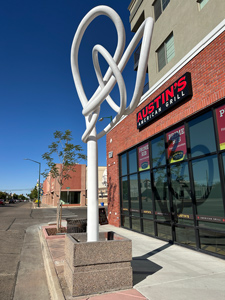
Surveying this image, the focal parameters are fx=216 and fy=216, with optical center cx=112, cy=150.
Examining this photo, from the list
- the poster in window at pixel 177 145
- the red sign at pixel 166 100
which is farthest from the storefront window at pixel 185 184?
the red sign at pixel 166 100

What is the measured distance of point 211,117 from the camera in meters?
5.98

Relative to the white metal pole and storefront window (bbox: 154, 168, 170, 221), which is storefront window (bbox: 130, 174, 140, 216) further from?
the white metal pole

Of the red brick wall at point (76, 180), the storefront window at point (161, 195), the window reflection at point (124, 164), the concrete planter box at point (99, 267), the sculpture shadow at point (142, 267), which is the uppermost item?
the red brick wall at point (76, 180)

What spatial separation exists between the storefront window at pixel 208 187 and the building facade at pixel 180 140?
0.06 feet

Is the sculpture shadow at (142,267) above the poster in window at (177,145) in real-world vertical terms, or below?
below

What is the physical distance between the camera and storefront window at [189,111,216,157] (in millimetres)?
5951

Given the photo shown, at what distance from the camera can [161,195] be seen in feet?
26.5

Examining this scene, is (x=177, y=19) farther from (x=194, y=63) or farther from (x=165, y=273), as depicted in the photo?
(x=165, y=273)

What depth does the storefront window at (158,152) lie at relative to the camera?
8117 millimetres

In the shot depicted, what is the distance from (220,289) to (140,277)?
1.39 metres

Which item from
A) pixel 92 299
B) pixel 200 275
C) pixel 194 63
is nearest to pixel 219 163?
pixel 200 275

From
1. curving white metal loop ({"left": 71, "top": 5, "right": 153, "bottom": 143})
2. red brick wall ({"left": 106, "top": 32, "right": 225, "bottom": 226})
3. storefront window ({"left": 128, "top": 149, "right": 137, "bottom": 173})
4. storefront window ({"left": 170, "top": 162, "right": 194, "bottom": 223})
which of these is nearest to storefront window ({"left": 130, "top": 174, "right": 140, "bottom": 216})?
storefront window ({"left": 128, "top": 149, "right": 137, "bottom": 173})

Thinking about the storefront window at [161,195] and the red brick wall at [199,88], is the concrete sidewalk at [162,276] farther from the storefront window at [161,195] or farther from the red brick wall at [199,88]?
the red brick wall at [199,88]

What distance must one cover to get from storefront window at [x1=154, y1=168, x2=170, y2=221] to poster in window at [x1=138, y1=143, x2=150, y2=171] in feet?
2.45
